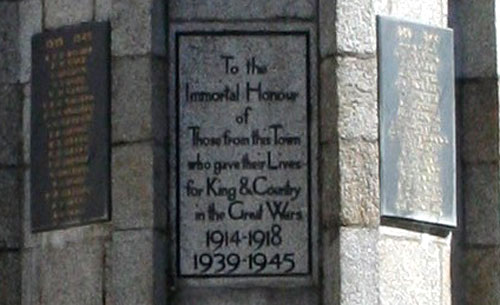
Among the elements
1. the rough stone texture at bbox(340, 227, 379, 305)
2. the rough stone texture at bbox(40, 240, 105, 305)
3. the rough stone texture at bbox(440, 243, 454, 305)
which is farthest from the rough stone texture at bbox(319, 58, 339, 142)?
the rough stone texture at bbox(40, 240, 105, 305)

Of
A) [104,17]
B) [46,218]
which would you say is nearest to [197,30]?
[104,17]

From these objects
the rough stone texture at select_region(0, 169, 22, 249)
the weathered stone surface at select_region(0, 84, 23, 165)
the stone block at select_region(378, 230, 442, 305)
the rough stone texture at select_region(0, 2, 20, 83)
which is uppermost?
the rough stone texture at select_region(0, 2, 20, 83)

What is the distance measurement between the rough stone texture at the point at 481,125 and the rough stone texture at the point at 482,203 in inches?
3.3

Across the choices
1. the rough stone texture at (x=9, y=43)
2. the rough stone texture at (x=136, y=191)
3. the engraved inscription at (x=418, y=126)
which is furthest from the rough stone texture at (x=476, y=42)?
the rough stone texture at (x=9, y=43)

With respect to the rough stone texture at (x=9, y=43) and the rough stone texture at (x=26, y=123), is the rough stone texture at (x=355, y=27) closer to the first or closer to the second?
the rough stone texture at (x=26, y=123)

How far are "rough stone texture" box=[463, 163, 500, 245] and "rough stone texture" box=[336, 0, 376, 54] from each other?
1.34 metres

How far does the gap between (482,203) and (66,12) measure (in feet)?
10.3

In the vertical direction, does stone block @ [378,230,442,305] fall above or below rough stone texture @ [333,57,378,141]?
below

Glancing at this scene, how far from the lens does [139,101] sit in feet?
51.5

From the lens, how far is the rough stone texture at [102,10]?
16.0 m

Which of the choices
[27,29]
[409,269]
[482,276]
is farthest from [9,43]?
[482,276]

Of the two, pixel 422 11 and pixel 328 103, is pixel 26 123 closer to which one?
pixel 328 103

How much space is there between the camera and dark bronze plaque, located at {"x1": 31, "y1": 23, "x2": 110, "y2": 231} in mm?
15867

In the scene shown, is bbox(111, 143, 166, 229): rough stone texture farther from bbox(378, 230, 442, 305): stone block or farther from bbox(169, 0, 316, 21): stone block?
bbox(378, 230, 442, 305): stone block
